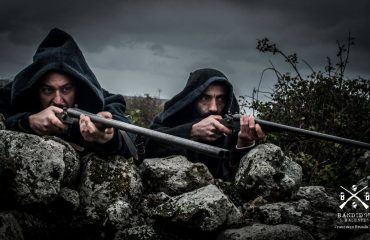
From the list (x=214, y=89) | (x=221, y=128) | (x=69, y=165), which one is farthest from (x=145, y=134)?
(x=214, y=89)

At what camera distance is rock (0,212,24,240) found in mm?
2161

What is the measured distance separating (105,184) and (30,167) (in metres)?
0.69

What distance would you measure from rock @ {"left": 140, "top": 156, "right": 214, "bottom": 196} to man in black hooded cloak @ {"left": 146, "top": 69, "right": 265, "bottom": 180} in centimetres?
75

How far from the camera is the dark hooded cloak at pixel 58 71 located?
3918mm

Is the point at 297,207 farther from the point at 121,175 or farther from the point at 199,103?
the point at 199,103

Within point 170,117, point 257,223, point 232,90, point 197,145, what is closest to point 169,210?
point 197,145

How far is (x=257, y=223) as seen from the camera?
9.26 ft

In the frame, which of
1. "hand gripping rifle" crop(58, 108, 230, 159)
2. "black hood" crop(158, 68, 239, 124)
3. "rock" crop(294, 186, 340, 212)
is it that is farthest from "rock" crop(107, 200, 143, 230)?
"black hood" crop(158, 68, 239, 124)

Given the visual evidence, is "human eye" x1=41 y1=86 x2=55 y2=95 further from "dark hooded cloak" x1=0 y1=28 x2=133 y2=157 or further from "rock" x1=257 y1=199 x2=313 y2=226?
"rock" x1=257 y1=199 x2=313 y2=226

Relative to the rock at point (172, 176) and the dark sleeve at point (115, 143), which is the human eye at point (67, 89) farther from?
the rock at point (172, 176)

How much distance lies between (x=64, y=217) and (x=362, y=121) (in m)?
4.73

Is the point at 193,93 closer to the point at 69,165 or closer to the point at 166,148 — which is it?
the point at 166,148

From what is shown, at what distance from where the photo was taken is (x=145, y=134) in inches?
116

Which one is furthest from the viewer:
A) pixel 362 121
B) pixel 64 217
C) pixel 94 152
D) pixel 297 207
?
pixel 362 121
